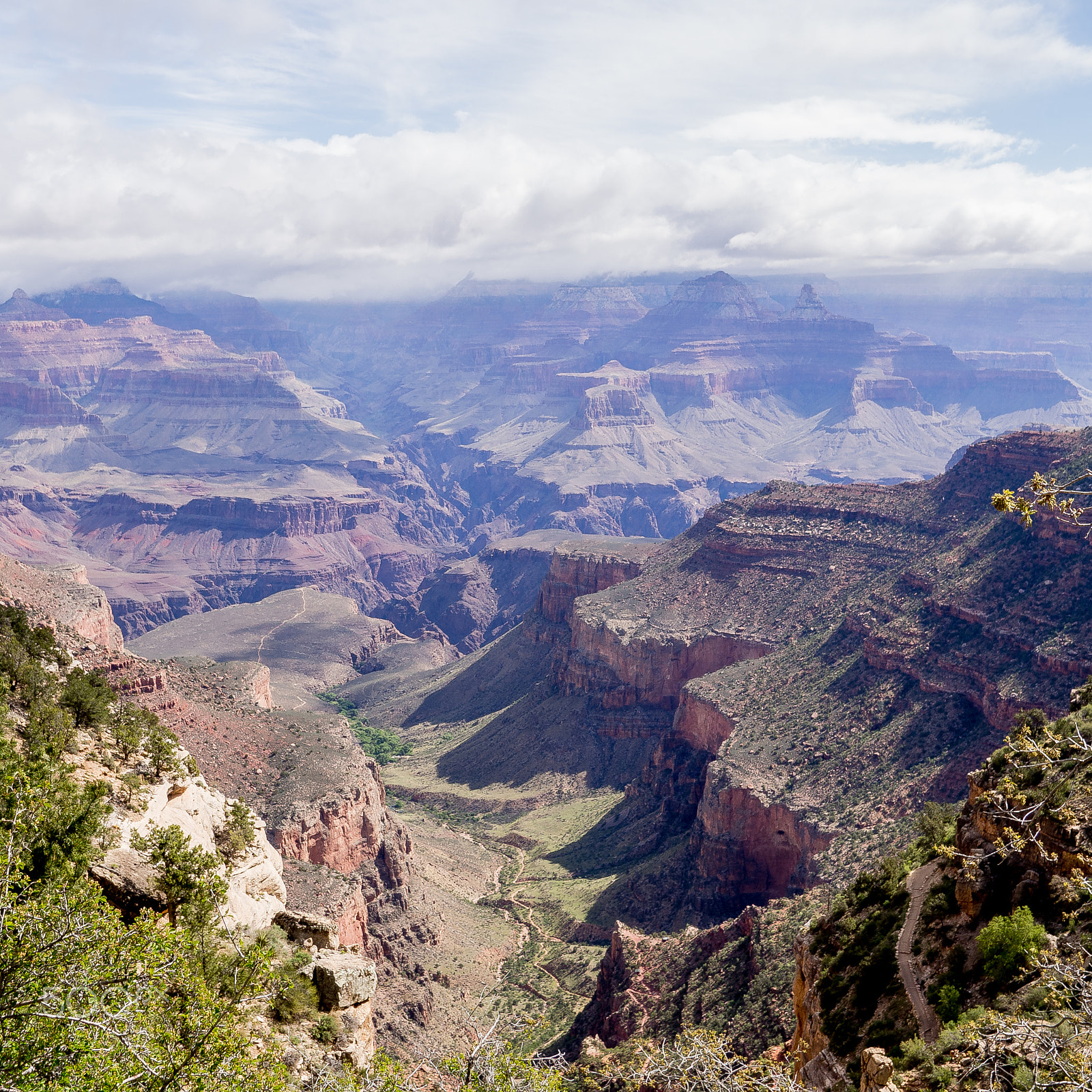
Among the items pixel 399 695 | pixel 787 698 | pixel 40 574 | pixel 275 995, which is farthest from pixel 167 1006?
pixel 399 695

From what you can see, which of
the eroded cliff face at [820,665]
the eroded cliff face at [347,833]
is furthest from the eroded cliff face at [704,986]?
the eroded cliff face at [347,833]

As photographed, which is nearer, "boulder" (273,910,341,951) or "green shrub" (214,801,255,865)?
"boulder" (273,910,341,951)

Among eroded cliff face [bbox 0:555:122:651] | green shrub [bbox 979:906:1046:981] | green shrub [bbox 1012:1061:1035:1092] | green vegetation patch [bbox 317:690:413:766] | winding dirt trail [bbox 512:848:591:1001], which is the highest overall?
green shrub [bbox 1012:1061:1035:1092]

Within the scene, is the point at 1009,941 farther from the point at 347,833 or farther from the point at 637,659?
the point at 637,659

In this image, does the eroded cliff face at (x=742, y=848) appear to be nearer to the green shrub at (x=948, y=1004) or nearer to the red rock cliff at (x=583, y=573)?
the green shrub at (x=948, y=1004)

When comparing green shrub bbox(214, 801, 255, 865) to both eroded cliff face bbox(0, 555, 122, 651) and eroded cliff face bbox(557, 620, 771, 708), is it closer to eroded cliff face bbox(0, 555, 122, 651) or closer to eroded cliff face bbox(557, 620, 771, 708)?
eroded cliff face bbox(0, 555, 122, 651)

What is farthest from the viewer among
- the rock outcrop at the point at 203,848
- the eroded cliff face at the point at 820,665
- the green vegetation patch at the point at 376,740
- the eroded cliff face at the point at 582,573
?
the eroded cliff face at the point at 582,573

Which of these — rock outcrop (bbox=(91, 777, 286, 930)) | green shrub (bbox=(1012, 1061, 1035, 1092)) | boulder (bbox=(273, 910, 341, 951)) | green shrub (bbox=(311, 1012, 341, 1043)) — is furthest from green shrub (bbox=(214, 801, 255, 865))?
green shrub (bbox=(1012, 1061, 1035, 1092))
